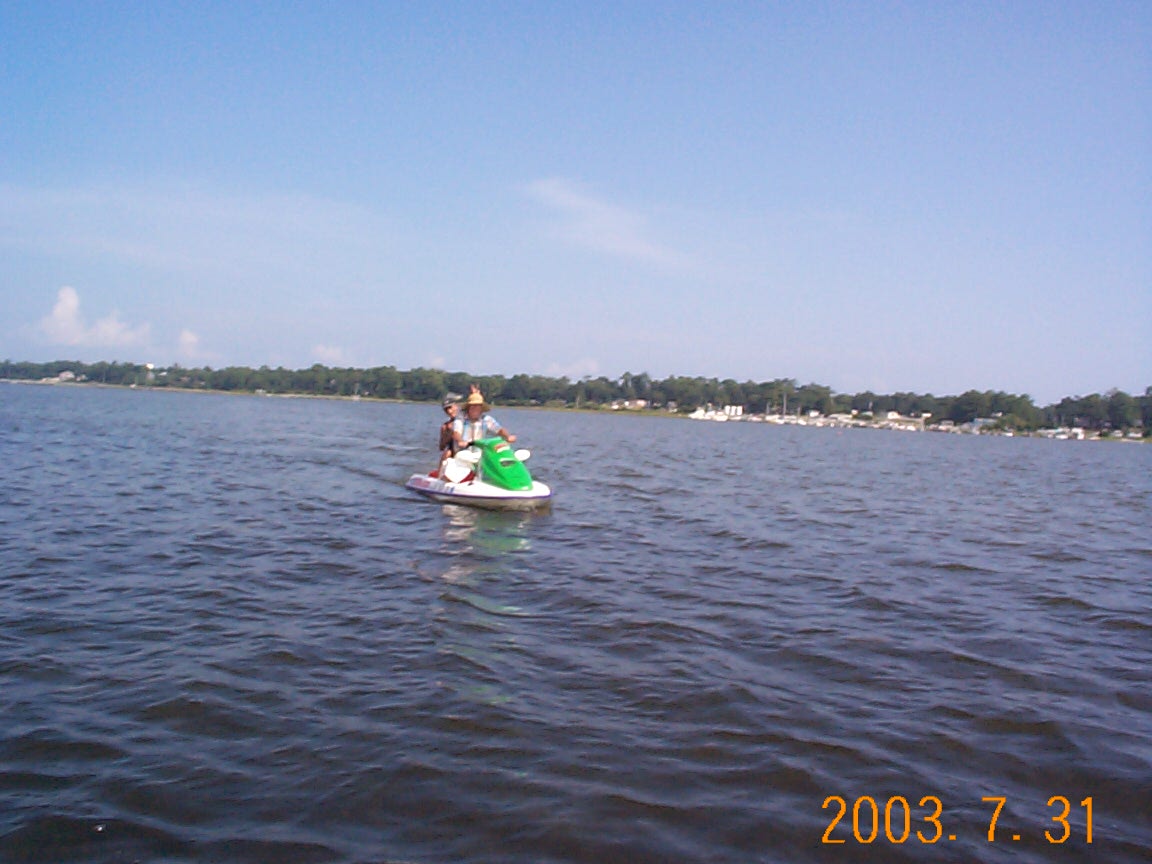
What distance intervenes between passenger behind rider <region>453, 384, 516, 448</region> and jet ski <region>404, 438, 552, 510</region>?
0.36 meters

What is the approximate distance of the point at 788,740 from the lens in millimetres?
5797

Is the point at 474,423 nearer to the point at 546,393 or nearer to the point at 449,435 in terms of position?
the point at 449,435

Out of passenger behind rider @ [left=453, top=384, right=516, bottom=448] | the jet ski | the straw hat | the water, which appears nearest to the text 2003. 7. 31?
the water

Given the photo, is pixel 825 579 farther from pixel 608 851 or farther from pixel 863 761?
pixel 608 851

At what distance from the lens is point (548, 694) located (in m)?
6.50

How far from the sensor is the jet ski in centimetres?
1658

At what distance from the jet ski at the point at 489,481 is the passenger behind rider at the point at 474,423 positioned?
1.17ft

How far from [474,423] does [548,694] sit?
12.2m

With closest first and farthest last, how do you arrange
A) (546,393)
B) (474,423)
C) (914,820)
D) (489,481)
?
(914,820) → (489,481) → (474,423) → (546,393)

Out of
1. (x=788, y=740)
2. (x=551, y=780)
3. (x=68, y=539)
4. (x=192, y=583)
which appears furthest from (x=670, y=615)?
(x=68, y=539)

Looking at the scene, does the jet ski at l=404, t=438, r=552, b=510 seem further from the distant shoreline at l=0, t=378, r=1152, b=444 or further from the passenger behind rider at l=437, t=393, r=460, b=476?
the distant shoreline at l=0, t=378, r=1152, b=444

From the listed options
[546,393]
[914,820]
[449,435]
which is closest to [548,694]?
[914,820]

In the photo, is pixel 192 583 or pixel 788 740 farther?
pixel 192 583

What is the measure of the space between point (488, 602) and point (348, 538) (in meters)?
4.55
